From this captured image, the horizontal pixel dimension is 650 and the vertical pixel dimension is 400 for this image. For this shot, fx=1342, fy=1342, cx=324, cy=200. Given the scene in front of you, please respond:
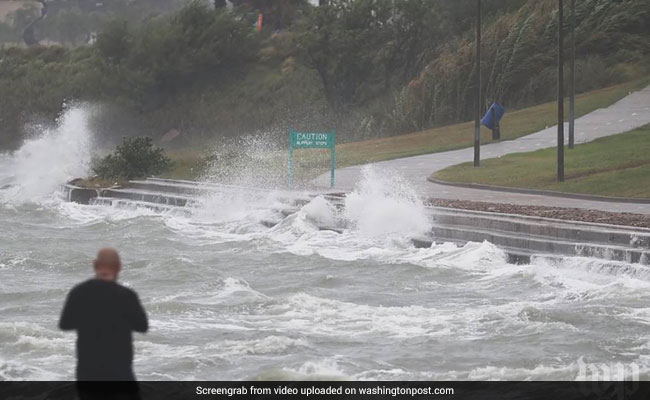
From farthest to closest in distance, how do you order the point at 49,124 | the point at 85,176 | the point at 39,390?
1. the point at 49,124
2. the point at 85,176
3. the point at 39,390

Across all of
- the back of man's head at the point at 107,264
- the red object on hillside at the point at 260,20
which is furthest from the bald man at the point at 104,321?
the red object on hillside at the point at 260,20

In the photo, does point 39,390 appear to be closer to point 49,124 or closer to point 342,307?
point 342,307

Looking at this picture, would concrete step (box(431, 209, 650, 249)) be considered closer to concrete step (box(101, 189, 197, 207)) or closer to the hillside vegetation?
concrete step (box(101, 189, 197, 207))

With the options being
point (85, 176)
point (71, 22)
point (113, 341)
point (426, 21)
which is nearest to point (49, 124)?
point (426, 21)

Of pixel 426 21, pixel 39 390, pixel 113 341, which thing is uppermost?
pixel 426 21

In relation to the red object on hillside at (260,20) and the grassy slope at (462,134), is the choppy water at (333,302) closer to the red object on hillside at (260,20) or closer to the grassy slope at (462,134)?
the grassy slope at (462,134)

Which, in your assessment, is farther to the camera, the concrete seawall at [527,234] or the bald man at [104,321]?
the concrete seawall at [527,234]

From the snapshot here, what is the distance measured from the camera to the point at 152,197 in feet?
A: 114

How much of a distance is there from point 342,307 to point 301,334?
83.3 inches

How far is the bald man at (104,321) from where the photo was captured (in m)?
7.87

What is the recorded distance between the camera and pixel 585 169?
31.4 meters

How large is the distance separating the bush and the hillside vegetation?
1019cm

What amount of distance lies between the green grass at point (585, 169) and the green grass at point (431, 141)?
5.03 metres

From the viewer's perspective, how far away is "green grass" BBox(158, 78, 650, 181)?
40406mm
